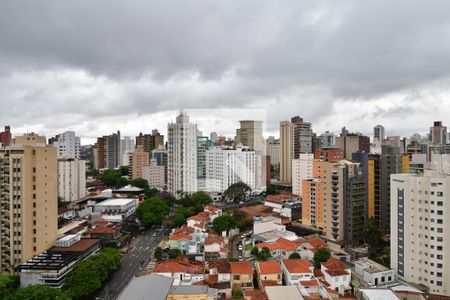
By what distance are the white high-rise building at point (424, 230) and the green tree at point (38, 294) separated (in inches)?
339

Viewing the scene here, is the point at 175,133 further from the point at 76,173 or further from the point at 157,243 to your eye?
the point at 157,243

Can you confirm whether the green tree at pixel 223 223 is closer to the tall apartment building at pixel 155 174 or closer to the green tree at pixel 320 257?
the green tree at pixel 320 257

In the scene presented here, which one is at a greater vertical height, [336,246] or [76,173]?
[76,173]

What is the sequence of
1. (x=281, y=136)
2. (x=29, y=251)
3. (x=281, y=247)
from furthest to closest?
(x=281, y=136)
(x=281, y=247)
(x=29, y=251)

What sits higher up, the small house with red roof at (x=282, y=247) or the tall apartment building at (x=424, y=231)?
the tall apartment building at (x=424, y=231)

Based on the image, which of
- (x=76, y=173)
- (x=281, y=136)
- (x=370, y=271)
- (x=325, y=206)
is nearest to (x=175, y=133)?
(x=76, y=173)

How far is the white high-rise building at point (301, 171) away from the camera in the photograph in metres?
21.8

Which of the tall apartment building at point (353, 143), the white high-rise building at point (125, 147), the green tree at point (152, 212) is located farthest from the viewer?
the white high-rise building at point (125, 147)

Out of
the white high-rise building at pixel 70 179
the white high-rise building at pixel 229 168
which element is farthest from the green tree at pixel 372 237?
the white high-rise building at pixel 70 179

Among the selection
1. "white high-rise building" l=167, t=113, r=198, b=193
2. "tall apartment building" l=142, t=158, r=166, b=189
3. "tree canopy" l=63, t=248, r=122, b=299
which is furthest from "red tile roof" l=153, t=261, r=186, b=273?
"tall apartment building" l=142, t=158, r=166, b=189

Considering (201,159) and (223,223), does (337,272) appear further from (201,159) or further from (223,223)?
(201,159)

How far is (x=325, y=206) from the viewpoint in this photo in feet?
47.0

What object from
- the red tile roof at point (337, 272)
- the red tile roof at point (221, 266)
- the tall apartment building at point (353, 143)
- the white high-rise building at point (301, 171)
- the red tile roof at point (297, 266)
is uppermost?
the tall apartment building at point (353, 143)

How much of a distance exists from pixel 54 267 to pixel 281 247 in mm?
6684
